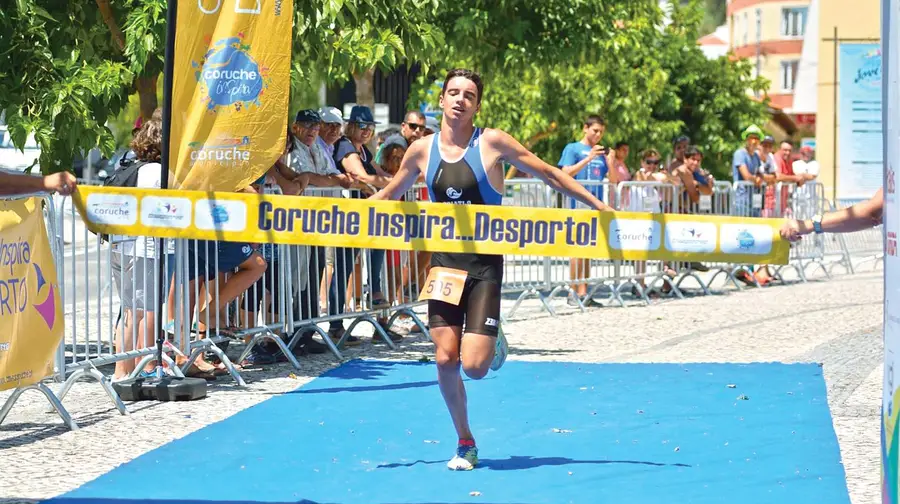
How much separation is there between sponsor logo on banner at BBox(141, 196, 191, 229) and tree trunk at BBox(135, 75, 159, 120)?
512cm

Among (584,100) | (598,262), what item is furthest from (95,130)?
(584,100)

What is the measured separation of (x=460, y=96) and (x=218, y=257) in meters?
Answer: 3.69

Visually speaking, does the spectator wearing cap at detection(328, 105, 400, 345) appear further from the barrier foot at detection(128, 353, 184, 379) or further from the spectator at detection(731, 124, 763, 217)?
the spectator at detection(731, 124, 763, 217)

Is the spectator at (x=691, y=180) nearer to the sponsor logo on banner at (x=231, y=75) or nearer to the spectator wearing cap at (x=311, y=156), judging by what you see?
the spectator wearing cap at (x=311, y=156)

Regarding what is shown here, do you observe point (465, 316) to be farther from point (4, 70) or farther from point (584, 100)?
point (584, 100)

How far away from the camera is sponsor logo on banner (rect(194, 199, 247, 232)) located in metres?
6.58

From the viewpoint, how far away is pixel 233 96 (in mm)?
9312

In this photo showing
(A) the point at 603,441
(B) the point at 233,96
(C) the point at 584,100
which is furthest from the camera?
(C) the point at 584,100

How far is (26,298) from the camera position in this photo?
821 centimetres

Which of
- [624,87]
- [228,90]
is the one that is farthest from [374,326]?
[624,87]

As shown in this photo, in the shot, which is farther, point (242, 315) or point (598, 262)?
point (598, 262)

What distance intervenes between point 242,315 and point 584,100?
17.9m

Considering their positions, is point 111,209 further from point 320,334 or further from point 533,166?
point 320,334

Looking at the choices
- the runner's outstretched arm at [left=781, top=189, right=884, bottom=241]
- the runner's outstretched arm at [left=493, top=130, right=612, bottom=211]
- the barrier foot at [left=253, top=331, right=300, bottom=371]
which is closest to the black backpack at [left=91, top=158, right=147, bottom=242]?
the barrier foot at [left=253, top=331, right=300, bottom=371]
